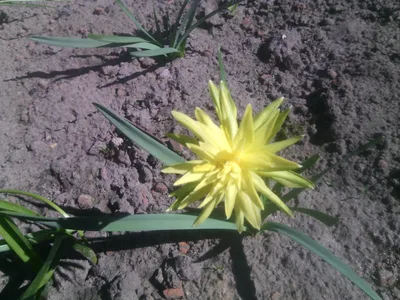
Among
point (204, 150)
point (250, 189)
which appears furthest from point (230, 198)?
point (204, 150)

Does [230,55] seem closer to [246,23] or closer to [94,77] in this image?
[246,23]

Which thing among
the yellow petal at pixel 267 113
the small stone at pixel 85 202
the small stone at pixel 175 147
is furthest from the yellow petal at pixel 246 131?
the small stone at pixel 85 202

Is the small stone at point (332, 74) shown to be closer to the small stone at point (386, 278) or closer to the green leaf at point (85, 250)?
the small stone at point (386, 278)

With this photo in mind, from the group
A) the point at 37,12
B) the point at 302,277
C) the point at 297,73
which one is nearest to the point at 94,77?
the point at 37,12

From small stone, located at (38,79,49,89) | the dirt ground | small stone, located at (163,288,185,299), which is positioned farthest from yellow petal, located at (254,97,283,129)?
small stone, located at (38,79,49,89)

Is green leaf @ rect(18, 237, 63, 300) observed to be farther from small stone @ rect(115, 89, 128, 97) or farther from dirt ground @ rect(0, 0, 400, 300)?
small stone @ rect(115, 89, 128, 97)

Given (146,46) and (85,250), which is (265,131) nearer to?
(85,250)

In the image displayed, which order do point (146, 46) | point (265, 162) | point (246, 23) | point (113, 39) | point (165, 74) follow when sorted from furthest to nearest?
point (246, 23) → point (165, 74) → point (146, 46) → point (113, 39) → point (265, 162)
